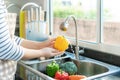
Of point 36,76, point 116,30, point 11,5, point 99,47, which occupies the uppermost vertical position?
point 11,5

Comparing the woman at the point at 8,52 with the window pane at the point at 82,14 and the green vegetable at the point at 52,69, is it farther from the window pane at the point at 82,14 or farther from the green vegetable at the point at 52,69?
the window pane at the point at 82,14

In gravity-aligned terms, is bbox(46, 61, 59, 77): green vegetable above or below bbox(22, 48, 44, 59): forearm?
below

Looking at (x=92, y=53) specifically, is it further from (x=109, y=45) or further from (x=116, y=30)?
(x=116, y=30)

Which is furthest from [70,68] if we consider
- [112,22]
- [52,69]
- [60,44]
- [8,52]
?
[8,52]

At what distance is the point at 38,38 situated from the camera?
1.82m

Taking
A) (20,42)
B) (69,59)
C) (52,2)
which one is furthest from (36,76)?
(52,2)

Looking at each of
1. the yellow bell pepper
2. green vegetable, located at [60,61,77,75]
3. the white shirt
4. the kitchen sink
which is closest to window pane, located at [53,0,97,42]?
the kitchen sink

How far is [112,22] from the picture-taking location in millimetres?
1566

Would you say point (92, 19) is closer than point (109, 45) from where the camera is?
No

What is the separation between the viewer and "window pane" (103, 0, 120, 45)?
1.53m

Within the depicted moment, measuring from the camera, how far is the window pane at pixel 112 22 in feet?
5.01

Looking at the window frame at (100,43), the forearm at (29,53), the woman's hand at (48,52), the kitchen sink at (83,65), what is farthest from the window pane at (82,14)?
the forearm at (29,53)

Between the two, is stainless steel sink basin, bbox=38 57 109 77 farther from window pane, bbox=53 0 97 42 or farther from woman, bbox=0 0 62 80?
woman, bbox=0 0 62 80

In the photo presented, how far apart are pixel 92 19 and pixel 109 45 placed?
1.11ft
